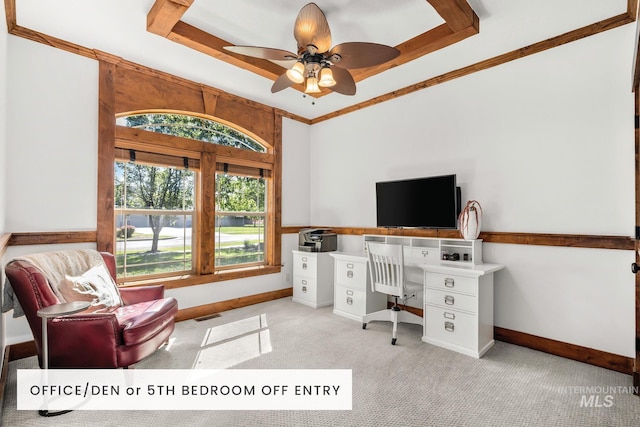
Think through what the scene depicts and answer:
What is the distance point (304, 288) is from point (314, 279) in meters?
0.25

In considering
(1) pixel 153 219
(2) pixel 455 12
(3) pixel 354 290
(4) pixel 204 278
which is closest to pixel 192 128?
(1) pixel 153 219

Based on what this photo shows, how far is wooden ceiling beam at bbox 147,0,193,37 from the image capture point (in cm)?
233

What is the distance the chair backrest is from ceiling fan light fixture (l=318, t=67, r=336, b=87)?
5.24 feet

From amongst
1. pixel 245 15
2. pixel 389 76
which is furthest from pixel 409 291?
pixel 245 15

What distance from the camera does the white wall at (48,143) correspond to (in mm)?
2709

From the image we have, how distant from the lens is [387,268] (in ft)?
10.5

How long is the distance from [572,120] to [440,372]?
7.96 feet

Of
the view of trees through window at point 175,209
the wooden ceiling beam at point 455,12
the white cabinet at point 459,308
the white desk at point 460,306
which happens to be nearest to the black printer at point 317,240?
the view of trees through window at point 175,209

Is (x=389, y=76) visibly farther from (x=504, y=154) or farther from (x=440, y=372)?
(x=440, y=372)

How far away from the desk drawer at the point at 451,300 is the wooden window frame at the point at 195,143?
2.35 metres

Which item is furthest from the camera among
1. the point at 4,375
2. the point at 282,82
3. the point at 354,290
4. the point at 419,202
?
the point at 354,290

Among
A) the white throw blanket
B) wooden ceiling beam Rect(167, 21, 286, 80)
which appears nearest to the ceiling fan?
wooden ceiling beam Rect(167, 21, 286, 80)

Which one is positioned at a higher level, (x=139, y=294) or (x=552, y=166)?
(x=552, y=166)

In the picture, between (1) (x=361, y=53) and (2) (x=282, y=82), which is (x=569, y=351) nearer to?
(1) (x=361, y=53)
